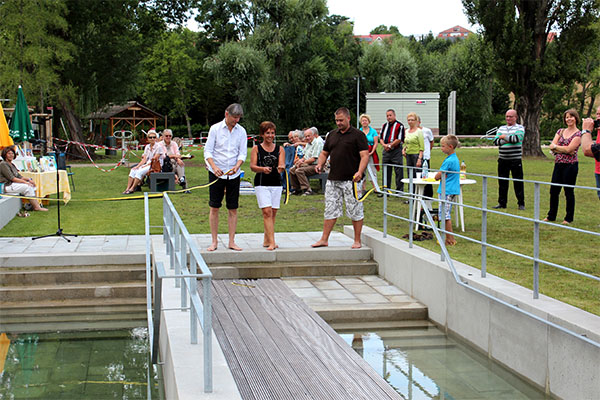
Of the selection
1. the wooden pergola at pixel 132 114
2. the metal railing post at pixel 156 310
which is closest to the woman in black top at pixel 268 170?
the metal railing post at pixel 156 310

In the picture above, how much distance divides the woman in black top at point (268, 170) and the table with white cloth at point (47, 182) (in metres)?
5.68

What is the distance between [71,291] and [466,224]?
19.9 feet

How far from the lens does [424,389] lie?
17.6ft

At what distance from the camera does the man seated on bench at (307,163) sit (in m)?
15.3

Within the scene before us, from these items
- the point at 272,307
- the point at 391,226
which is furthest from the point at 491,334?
the point at 391,226

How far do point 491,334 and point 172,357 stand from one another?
2.80 meters

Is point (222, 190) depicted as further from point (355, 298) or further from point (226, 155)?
point (355, 298)

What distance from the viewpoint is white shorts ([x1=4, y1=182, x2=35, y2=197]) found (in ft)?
40.2

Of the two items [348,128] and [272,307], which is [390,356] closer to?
[272,307]

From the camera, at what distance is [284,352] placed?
5.71 metres

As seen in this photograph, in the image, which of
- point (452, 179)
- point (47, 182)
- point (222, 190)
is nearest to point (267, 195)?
point (222, 190)

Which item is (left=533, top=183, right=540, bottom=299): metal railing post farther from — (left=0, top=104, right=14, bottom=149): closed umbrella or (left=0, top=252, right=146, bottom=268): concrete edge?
(left=0, top=104, right=14, bottom=149): closed umbrella

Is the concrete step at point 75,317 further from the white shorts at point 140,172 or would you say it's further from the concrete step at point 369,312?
the white shorts at point 140,172

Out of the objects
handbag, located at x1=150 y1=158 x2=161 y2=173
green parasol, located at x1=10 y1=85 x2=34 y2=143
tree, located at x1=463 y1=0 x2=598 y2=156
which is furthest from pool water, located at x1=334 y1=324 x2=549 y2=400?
tree, located at x1=463 y1=0 x2=598 y2=156
